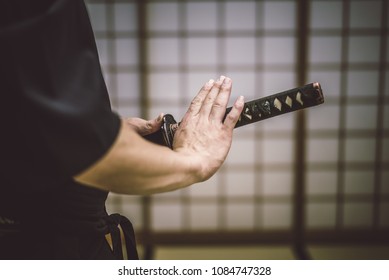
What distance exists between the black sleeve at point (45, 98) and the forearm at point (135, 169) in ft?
0.07

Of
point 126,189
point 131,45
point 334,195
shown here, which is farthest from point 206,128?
point 334,195

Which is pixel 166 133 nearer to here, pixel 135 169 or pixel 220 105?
pixel 220 105

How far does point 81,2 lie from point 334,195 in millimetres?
3077

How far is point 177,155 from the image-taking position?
2.30 feet

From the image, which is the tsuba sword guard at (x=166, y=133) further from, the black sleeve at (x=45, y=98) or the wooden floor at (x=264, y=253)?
the wooden floor at (x=264, y=253)

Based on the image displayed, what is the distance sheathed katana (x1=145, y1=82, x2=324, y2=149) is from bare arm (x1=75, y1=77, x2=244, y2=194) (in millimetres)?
29

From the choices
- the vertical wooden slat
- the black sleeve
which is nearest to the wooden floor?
the vertical wooden slat

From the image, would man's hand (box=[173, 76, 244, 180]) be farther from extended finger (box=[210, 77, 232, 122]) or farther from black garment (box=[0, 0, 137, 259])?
black garment (box=[0, 0, 137, 259])

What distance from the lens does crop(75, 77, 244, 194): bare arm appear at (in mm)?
612

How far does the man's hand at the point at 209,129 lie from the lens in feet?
2.46

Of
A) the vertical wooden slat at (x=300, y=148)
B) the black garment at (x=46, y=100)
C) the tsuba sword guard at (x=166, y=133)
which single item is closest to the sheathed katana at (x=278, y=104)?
the tsuba sword guard at (x=166, y=133)

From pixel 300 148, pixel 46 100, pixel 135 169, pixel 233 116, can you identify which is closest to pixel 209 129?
pixel 233 116

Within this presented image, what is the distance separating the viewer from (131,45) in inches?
126
